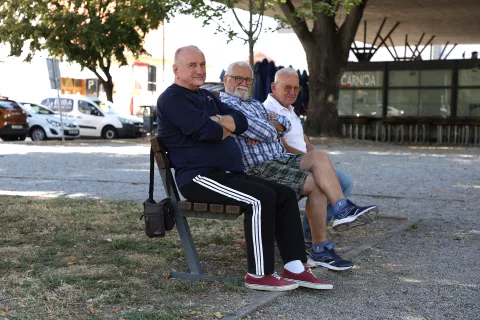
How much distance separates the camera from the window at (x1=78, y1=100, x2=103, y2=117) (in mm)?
29859

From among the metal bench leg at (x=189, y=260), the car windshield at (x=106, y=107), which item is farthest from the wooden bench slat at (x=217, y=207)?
the car windshield at (x=106, y=107)

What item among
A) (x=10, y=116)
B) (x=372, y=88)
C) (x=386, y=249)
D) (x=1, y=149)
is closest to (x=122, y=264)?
(x=386, y=249)

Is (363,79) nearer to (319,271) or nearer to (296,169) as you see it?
(296,169)

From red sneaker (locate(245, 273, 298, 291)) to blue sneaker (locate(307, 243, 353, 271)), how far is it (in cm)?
70

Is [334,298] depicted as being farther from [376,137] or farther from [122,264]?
[376,137]

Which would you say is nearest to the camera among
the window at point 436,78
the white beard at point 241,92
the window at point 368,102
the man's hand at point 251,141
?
the man's hand at point 251,141

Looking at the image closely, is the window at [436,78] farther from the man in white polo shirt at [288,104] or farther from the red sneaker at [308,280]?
the red sneaker at [308,280]

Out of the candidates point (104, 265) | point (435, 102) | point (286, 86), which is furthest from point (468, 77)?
point (104, 265)

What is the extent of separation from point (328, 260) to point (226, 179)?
1.08m

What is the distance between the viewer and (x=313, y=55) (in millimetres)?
24797

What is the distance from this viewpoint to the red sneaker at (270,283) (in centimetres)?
488

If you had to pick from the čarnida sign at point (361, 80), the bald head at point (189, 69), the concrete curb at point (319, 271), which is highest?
the čarnida sign at point (361, 80)

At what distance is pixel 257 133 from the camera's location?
225 inches

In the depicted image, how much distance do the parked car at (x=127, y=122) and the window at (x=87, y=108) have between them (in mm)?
493
